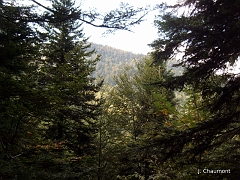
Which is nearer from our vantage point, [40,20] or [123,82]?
[40,20]

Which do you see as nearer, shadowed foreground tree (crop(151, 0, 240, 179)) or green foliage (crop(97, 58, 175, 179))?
shadowed foreground tree (crop(151, 0, 240, 179))

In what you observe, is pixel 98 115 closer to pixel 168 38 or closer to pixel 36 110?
pixel 36 110

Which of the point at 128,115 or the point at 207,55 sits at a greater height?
the point at 207,55

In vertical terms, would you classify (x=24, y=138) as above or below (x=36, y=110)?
below

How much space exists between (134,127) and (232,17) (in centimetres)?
800

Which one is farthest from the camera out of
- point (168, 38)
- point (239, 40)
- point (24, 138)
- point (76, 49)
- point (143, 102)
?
point (143, 102)

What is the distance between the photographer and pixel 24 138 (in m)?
6.06

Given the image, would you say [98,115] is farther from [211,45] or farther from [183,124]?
[211,45]

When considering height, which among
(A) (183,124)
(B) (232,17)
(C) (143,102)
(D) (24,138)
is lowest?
(D) (24,138)

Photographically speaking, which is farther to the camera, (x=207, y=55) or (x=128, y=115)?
(x=128, y=115)

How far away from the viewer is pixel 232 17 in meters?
3.95

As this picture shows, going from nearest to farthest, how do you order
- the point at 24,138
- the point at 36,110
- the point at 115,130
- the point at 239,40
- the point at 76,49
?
the point at 239,40 → the point at 36,110 → the point at 24,138 → the point at 76,49 → the point at 115,130

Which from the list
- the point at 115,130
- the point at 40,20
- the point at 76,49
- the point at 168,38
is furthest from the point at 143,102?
the point at 40,20

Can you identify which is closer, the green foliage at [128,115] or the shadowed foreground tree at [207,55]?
the shadowed foreground tree at [207,55]
